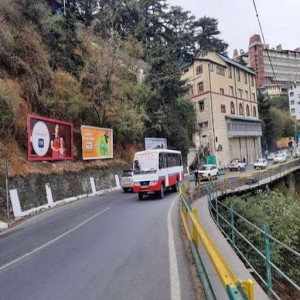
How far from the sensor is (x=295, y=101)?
93688 millimetres

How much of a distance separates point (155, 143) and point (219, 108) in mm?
23213

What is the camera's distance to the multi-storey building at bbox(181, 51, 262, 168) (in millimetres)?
55406

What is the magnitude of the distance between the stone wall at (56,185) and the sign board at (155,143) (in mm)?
9344

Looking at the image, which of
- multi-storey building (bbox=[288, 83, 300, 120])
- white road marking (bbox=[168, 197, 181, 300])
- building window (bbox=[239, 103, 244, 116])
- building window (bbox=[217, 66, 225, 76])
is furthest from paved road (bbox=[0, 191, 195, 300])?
multi-storey building (bbox=[288, 83, 300, 120])

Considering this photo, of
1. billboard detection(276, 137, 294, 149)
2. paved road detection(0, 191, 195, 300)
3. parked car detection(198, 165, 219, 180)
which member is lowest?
paved road detection(0, 191, 195, 300)

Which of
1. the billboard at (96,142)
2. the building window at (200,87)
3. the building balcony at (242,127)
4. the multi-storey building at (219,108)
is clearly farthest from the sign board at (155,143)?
the building balcony at (242,127)

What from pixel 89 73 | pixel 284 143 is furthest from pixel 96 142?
pixel 284 143

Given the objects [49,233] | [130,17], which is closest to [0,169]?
[49,233]

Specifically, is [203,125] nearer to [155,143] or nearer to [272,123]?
[155,143]

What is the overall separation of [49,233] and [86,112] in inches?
755

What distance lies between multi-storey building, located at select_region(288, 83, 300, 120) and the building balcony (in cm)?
2855

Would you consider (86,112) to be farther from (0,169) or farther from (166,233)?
(166,233)

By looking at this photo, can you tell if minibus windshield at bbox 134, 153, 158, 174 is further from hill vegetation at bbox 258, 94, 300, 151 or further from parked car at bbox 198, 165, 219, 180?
hill vegetation at bbox 258, 94, 300, 151

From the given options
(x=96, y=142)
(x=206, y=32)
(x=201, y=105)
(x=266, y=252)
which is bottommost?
(x=266, y=252)
